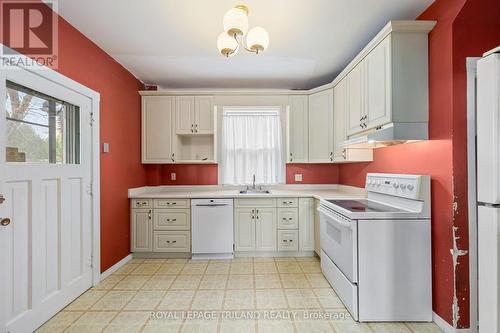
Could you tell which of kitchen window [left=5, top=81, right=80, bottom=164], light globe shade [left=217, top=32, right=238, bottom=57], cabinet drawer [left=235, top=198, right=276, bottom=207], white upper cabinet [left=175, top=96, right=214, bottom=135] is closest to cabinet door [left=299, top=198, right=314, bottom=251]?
cabinet drawer [left=235, top=198, right=276, bottom=207]

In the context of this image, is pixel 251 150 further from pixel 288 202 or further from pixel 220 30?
pixel 220 30

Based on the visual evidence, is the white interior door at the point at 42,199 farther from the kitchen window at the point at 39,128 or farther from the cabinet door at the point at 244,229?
the cabinet door at the point at 244,229

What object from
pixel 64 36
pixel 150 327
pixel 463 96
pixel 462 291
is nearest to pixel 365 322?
pixel 462 291

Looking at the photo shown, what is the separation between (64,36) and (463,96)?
130 inches

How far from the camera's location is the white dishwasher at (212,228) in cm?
329

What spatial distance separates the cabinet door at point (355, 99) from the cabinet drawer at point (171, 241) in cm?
255

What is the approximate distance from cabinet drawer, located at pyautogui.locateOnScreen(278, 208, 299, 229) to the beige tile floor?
0.51 meters

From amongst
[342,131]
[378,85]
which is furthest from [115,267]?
[378,85]

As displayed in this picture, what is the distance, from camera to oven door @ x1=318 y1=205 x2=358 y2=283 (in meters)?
1.94

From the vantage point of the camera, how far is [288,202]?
3342 mm

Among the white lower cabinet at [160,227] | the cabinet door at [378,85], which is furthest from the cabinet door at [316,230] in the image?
the white lower cabinet at [160,227]

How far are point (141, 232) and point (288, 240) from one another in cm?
206

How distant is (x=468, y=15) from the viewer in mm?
1700

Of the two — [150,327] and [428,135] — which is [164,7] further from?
[150,327]
